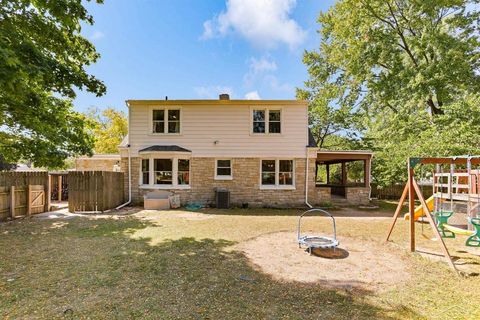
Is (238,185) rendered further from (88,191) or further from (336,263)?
(336,263)

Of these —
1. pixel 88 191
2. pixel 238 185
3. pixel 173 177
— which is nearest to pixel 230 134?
pixel 238 185

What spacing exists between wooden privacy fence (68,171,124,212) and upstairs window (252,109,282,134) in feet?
26.0

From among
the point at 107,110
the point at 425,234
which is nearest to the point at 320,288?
the point at 425,234

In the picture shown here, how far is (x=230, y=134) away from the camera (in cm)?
1441

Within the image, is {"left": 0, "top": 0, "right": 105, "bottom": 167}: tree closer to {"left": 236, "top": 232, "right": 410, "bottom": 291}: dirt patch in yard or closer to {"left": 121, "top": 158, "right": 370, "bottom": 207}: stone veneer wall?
{"left": 121, "top": 158, "right": 370, "bottom": 207}: stone veneer wall

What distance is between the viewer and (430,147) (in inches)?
537

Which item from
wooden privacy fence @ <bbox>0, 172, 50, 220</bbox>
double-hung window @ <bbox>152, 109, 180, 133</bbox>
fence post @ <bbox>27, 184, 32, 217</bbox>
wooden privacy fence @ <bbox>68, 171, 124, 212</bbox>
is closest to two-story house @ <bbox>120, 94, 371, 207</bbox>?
double-hung window @ <bbox>152, 109, 180, 133</bbox>

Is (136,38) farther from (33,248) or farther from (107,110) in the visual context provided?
(107,110)

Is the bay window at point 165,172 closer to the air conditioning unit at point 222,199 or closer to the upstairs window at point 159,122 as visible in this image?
the upstairs window at point 159,122

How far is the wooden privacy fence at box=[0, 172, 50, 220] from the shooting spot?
10.2 metres

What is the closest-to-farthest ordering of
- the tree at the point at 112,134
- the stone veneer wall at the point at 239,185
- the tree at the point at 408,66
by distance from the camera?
1. the stone veneer wall at the point at 239,185
2. the tree at the point at 408,66
3. the tree at the point at 112,134

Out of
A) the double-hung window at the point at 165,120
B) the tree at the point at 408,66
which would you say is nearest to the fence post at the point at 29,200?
the double-hung window at the point at 165,120

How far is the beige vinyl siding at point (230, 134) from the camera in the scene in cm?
1439

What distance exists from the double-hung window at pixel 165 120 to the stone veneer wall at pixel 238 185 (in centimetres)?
199
